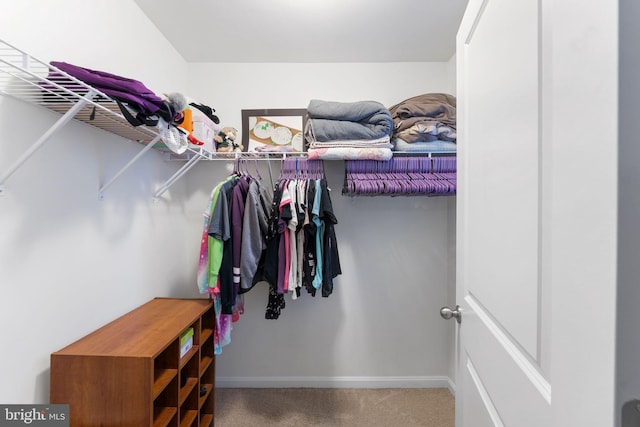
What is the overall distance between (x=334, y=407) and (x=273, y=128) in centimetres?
205

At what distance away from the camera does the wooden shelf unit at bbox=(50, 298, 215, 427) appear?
38.6 inches

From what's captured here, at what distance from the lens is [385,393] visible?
2.01 meters

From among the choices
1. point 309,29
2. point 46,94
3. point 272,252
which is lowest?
point 272,252

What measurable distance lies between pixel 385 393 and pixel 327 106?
211 cm

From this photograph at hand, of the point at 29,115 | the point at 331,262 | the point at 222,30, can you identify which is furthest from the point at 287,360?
the point at 222,30

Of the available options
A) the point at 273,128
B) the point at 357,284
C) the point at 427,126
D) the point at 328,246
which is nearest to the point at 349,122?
the point at 427,126

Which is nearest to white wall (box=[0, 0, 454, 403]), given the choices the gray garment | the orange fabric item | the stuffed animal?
the stuffed animal

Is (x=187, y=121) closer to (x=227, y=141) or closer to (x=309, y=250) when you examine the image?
(x=227, y=141)

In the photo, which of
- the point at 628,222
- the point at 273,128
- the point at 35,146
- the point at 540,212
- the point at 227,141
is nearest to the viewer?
the point at 628,222

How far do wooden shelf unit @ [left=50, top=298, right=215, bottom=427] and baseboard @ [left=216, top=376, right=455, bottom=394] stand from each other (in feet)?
2.55

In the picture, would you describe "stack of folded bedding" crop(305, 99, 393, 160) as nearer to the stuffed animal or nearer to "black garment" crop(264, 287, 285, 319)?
the stuffed animal

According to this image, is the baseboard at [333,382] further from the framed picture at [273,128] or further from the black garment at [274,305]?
the framed picture at [273,128]

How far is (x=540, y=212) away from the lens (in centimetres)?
50

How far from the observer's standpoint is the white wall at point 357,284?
6.74ft
